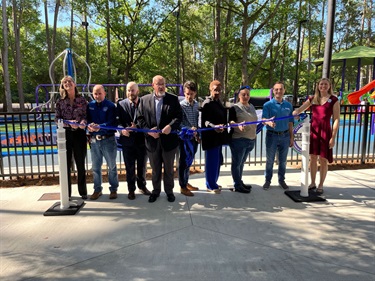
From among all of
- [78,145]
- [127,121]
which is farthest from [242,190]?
[78,145]

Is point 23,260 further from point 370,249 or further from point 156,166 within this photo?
point 370,249

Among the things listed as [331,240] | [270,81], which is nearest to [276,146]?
[331,240]

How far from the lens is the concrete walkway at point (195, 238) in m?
2.87

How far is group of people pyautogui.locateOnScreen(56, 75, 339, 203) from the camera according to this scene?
462 cm

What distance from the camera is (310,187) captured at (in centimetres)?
525

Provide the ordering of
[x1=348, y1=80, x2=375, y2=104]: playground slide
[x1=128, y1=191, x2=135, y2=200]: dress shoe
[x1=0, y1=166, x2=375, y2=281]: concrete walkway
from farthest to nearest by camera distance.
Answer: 1. [x1=348, y1=80, x2=375, y2=104]: playground slide
2. [x1=128, y1=191, x2=135, y2=200]: dress shoe
3. [x1=0, y1=166, x2=375, y2=281]: concrete walkway

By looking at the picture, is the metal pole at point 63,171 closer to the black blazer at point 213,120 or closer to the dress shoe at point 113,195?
the dress shoe at point 113,195

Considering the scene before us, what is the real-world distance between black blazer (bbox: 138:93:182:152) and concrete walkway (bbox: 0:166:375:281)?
0.94m

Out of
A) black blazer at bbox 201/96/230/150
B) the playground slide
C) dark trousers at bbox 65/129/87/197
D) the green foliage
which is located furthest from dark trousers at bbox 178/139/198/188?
the green foliage

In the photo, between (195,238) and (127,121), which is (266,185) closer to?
(195,238)

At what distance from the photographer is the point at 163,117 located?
459cm

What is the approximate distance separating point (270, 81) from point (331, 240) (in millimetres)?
30869

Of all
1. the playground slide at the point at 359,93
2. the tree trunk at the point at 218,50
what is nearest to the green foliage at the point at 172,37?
the tree trunk at the point at 218,50

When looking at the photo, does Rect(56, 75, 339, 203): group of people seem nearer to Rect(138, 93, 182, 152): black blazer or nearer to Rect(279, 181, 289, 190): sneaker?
Rect(138, 93, 182, 152): black blazer
